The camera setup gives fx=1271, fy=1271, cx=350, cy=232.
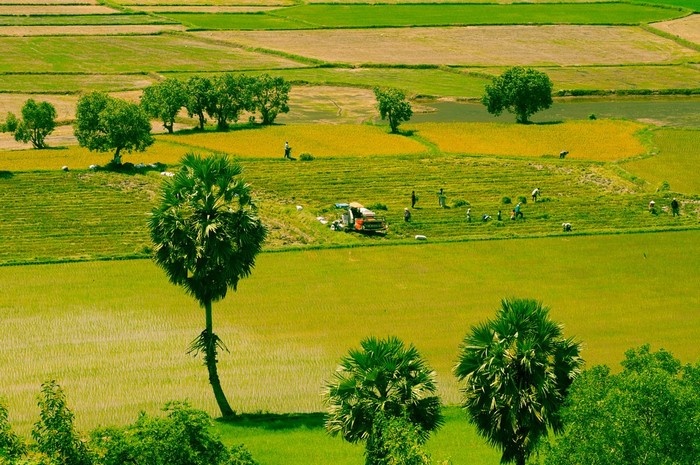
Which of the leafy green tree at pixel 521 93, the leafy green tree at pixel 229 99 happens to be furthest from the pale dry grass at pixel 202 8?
the leafy green tree at pixel 229 99

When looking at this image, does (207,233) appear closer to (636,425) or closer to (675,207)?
(636,425)

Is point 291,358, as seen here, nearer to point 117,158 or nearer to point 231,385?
point 231,385

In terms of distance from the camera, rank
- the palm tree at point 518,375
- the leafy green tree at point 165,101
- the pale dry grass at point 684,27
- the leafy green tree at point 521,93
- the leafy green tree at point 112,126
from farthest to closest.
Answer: the pale dry grass at point 684,27 → the leafy green tree at point 521,93 → the leafy green tree at point 165,101 → the leafy green tree at point 112,126 → the palm tree at point 518,375

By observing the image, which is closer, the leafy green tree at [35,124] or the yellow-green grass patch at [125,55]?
the leafy green tree at [35,124]

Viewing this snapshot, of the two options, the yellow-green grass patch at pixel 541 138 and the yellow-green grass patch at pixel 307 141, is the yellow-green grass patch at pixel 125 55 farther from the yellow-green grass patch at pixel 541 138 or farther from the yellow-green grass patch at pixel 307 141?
the yellow-green grass patch at pixel 541 138

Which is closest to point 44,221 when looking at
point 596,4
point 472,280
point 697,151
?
point 472,280

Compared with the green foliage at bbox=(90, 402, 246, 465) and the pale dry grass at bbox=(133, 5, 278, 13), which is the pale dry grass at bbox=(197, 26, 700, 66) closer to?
the pale dry grass at bbox=(133, 5, 278, 13)
